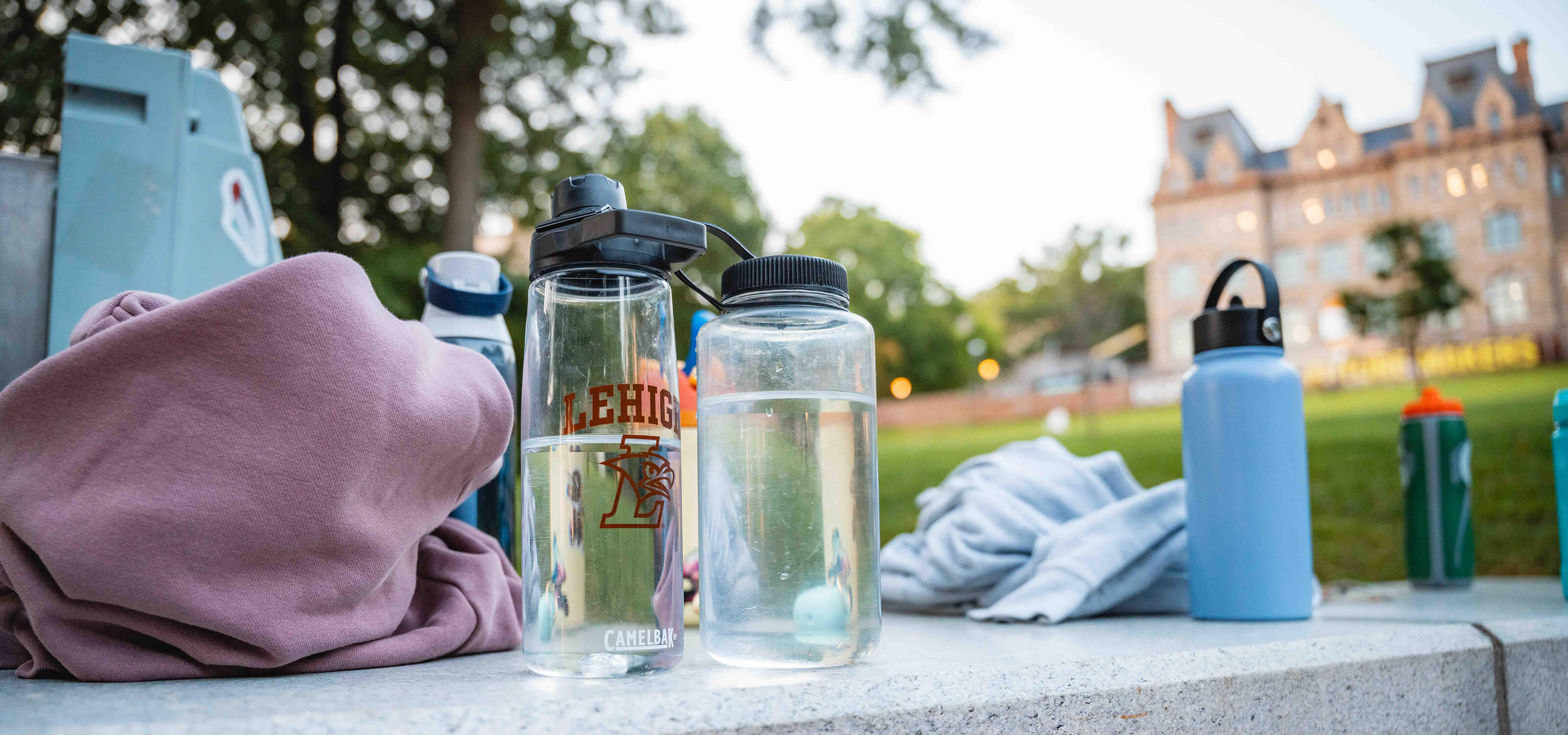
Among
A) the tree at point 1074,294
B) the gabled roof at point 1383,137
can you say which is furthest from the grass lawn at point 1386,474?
the tree at point 1074,294

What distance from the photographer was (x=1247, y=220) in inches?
314

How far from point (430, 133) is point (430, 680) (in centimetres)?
586

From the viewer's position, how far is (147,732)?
478 millimetres

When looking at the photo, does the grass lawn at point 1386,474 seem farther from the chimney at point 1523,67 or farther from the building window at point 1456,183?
the chimney at point 1523,67

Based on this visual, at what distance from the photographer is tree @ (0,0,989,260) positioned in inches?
193

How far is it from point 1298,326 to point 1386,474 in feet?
7.38

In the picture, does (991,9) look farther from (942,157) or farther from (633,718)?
(633,718)

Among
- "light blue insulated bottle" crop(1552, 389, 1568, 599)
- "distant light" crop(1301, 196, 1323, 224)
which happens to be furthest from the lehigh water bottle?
"distant light" crop(1301, 196, 1323, 224)

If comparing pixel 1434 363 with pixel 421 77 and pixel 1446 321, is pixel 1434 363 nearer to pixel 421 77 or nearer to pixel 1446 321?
pixel 1446 321

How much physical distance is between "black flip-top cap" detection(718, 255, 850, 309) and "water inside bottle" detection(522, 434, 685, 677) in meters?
0.13

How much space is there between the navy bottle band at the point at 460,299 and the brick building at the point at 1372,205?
174 inches

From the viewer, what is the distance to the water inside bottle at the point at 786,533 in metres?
0.71

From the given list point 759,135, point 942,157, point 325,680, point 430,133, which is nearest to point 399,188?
point 430,133

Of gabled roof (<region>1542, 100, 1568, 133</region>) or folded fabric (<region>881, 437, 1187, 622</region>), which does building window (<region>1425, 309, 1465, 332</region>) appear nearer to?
gabled roof (<region>1542, 100, 1568, 133</region>)
